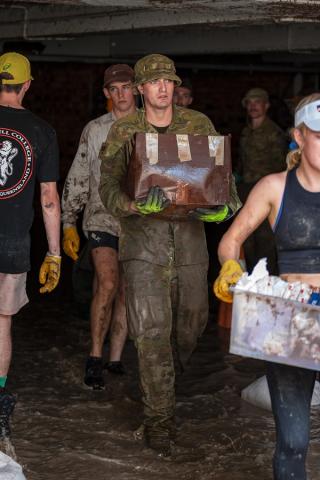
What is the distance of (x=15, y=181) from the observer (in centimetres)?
507

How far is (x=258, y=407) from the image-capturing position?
584 centimetres

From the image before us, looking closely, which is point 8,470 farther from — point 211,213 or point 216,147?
point 216,147

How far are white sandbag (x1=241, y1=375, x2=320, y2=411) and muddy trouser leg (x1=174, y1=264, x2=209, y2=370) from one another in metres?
0.73

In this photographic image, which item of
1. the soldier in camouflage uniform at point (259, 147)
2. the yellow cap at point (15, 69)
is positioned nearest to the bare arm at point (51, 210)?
the yellow cap at point (15, 69)

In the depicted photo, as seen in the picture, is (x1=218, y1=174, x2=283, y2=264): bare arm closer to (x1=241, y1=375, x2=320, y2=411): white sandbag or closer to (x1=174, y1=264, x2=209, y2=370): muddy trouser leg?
(x1=174, y1=264, x2=209, y2=370): muddy trouser leg

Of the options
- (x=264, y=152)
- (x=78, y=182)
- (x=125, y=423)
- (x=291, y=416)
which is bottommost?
(x=125, y=423)

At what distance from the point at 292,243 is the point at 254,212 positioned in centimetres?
19

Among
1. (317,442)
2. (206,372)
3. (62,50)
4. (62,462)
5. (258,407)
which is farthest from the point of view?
(62,50)

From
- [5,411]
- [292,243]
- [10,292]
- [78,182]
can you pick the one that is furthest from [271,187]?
[78,182]

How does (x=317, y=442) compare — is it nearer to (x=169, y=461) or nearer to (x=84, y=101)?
(x=169, y=461)

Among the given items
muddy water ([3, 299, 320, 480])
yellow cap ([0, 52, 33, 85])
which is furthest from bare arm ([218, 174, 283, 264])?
A: yellow cap ([0, 52, 33, 85])

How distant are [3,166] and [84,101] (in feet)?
33.4

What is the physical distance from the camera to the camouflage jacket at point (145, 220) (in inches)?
200

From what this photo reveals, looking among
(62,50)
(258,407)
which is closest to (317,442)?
(258,407)
